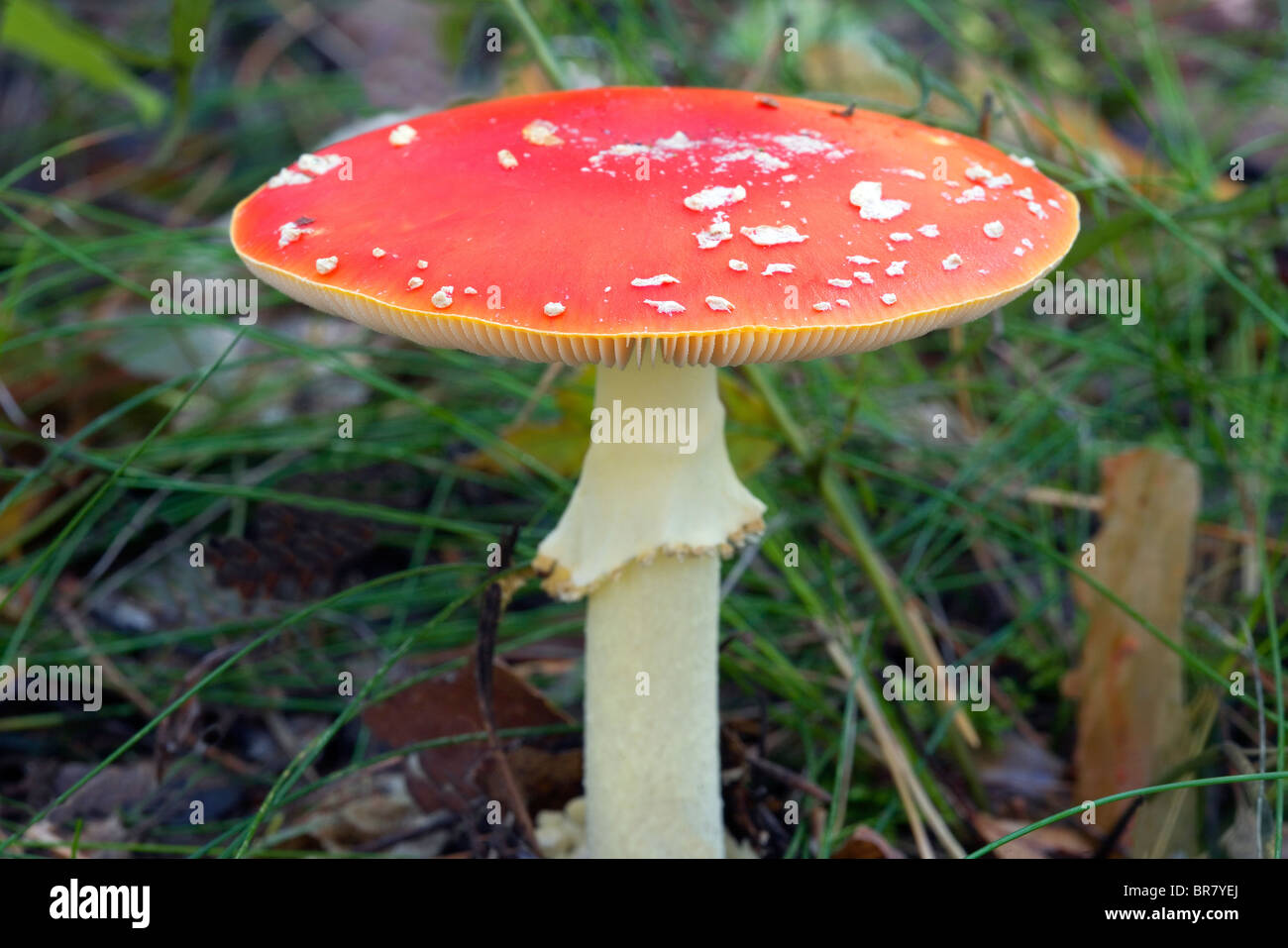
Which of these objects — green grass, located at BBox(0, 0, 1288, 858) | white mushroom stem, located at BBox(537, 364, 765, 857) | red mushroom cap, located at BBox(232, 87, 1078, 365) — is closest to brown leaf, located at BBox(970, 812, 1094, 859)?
green grass, located at BBox(0, 0, 1288, 858)

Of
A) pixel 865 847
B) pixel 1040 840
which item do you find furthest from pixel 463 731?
pixel 1040 840

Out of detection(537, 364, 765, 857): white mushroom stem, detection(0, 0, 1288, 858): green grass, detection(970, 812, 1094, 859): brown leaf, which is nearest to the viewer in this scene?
detection(537, 364, 765, 857): white mushroom stem

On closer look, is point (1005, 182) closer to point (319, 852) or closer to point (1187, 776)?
point (1187, 776)

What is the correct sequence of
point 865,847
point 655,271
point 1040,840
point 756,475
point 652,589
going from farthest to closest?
point 756,475 → point 1040,840 → point 865,847 → point 652,589 → point 655,271

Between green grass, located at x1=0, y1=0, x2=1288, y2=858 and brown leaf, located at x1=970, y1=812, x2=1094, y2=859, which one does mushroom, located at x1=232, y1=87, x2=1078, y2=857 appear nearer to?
green grass, located at x1=0, y1=0, x2=1288, y2=858

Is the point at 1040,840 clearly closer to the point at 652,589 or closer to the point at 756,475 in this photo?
the point at 652,589

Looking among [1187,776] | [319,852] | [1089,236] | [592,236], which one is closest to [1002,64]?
[1089,236]
